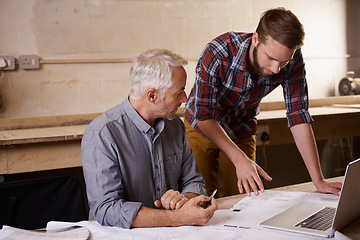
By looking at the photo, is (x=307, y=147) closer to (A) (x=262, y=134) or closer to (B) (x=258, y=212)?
(B) (x=258, y=212)

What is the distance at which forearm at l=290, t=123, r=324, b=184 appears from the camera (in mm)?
1677

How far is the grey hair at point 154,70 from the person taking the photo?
4.46 feet

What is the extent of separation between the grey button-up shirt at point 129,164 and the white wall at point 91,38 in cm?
168

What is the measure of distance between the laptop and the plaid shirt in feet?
1.98

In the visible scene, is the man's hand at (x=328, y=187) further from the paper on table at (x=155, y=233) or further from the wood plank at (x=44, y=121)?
the wood plank at (x=44, y=121)

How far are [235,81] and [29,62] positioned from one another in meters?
1.70

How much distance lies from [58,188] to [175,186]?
0.44 metres

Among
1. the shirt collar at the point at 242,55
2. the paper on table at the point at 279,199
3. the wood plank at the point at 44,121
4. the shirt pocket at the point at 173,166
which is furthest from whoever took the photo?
the wood plank at the point at 44,121

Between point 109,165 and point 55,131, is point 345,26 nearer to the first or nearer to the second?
point 55,131

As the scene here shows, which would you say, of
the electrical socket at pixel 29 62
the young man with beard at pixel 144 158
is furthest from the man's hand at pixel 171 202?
the electrical socket at pixel 29 62

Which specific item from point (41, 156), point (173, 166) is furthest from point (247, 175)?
point (41, 156)

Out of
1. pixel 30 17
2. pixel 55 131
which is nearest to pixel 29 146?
pixel 55 131

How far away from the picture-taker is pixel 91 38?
10.1 feet

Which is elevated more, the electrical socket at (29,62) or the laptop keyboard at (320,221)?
the electrical socket at (29,62)
